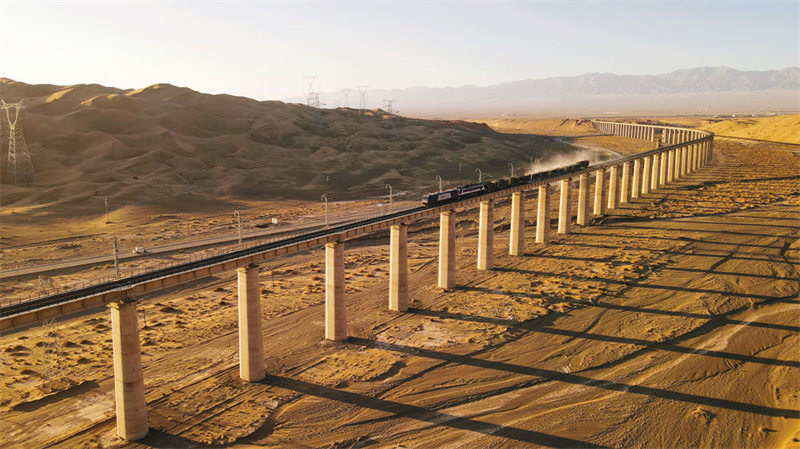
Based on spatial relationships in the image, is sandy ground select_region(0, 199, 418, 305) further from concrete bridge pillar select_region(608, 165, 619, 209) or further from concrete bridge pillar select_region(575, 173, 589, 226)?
concrete bridge pillar select_region(608, 165, 619, 209)

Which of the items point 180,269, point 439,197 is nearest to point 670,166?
point 439,197

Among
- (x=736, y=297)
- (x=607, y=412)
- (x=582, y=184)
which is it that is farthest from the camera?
(x=582, y=184)

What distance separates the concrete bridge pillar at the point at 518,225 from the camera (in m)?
70.8

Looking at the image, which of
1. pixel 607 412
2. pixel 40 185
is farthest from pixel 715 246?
pixel 40 185

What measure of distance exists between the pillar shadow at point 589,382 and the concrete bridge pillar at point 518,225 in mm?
29951

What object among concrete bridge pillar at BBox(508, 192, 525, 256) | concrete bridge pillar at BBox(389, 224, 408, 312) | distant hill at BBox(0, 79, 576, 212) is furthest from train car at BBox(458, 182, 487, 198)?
distant hill at BBox(0, 79, 576, 212)

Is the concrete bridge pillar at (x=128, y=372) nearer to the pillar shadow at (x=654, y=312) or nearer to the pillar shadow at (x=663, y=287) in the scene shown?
the pillar shadow at (x=654, y=312)

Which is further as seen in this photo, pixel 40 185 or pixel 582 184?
pixel 40 185

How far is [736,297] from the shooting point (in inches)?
2229

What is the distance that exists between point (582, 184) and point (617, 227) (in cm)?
919

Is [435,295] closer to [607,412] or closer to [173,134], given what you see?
[607,412]

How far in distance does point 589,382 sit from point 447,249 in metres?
22.1

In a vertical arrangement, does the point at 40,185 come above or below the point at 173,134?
below

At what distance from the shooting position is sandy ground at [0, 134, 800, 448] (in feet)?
115
